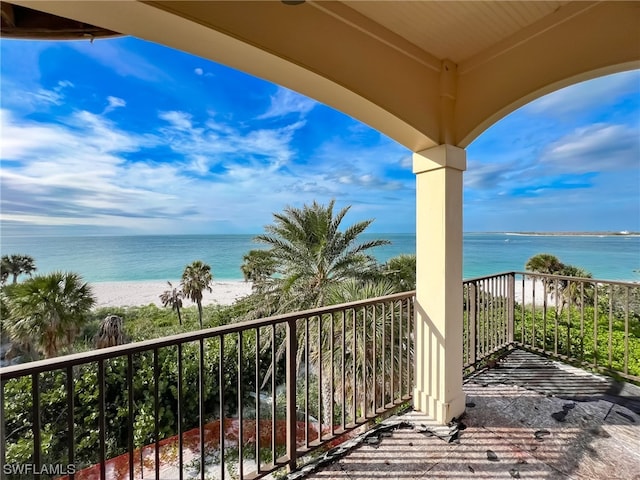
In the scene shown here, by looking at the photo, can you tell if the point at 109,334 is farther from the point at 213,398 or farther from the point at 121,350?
the point at 121,350

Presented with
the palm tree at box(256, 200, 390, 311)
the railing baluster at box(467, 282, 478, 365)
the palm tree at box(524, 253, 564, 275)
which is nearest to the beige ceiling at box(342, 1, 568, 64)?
the railing baluster at box(467, 282, 478, 365)

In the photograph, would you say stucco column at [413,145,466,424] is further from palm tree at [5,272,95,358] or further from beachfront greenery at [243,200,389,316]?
palm tree at [5,272,95,358]

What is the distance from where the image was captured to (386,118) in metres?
1.94

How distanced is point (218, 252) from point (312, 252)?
1983 centimetres

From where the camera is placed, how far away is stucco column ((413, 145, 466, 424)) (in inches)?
84.4

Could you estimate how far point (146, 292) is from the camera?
58.8ft

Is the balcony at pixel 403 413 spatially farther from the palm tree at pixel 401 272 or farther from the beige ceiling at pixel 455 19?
the palm tree at pixel 401 272

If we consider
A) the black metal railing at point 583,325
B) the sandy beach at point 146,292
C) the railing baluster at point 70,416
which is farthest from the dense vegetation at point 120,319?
the sandy beach at point 146,292

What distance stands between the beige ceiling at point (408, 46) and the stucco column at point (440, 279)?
0.22 metres

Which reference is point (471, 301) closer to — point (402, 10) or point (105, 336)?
point (402, 10)

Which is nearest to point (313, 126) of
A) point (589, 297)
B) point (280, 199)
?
point (280, 199)

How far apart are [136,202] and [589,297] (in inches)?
1106

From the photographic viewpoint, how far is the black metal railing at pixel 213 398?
4.19 ft

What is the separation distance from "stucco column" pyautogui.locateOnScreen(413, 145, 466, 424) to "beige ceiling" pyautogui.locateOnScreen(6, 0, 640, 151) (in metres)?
0.22
